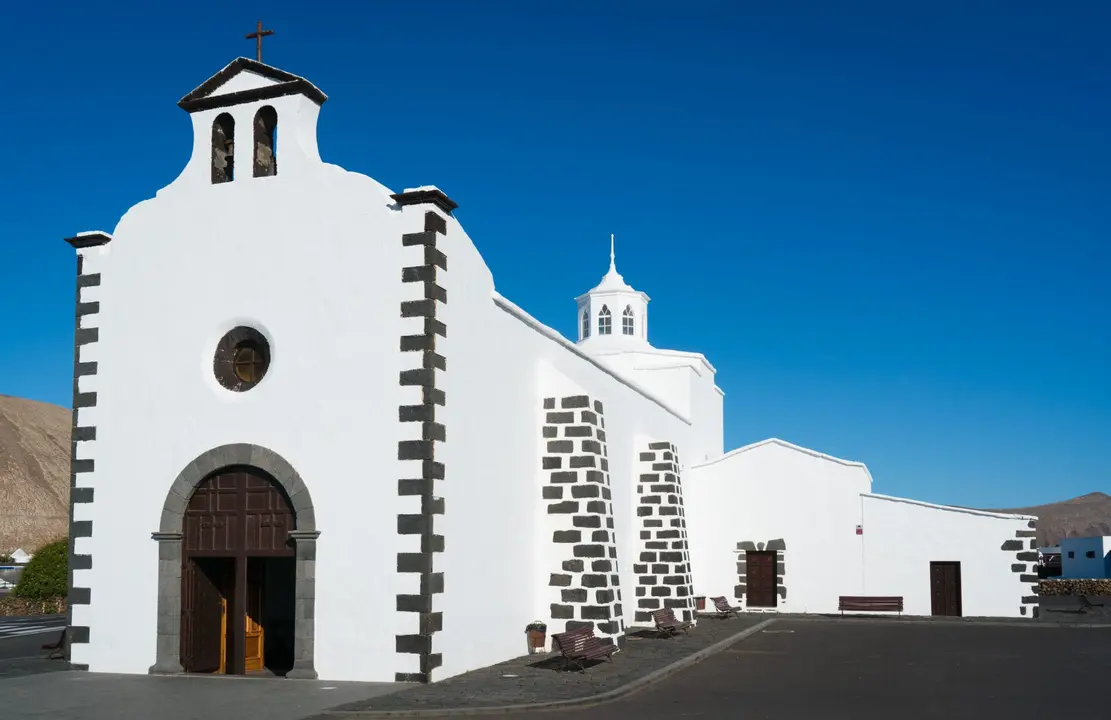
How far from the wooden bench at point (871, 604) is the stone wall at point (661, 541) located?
20.8 feet

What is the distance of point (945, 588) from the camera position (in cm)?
2797

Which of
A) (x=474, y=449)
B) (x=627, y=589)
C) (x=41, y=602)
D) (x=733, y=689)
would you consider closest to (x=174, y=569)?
(x=474, y=449)

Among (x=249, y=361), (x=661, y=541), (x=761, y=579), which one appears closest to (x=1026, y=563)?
(x=761, y=579)

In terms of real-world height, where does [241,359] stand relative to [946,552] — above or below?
above

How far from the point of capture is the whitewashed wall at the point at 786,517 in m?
28.8

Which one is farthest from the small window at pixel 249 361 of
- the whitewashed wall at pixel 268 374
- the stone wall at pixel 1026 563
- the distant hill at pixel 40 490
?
the distant hill at pixel 40 490

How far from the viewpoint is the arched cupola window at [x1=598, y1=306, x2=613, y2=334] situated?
34156 mm

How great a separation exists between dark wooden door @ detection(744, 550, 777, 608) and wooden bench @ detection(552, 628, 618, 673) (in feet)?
46.0

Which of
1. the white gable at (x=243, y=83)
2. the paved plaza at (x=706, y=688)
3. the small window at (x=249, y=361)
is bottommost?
the paved plaza at (x=706, y=688)

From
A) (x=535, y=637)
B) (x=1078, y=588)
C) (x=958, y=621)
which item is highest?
A: (x=535, y=637)

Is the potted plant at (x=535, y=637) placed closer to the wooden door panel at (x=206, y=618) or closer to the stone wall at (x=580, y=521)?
the stone wall at (x=580, y=521)

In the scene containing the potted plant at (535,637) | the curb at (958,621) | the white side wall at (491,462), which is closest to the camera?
the white side wall at (491,462)

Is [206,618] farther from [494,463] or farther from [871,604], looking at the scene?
[871,604]

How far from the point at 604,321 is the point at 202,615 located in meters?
20.4
